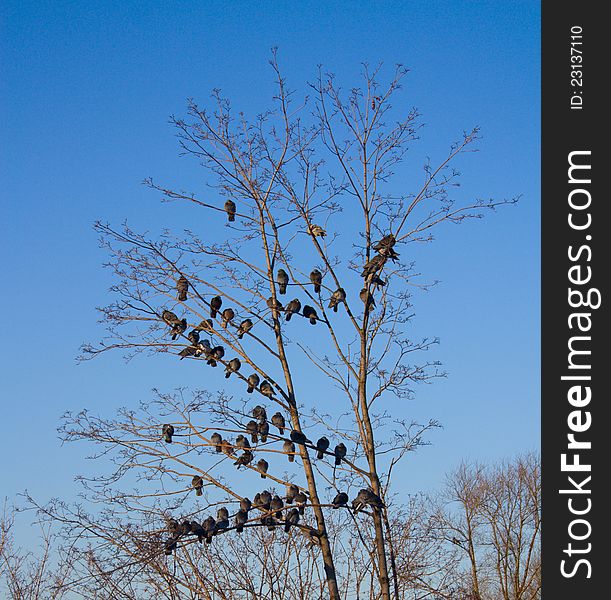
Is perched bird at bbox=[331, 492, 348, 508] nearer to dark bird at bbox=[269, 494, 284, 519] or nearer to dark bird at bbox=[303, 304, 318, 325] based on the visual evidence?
dark bird at bbox=[269, 494, 284, 519]

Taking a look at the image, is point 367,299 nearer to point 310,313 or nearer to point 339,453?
point 310,313

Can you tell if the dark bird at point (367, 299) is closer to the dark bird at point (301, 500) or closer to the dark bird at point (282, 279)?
the dark bird at point (282, 279)

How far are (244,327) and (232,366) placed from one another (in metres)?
0.37

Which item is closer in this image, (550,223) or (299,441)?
(550,223)

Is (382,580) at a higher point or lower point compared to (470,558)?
lower


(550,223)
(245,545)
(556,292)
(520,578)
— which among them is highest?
(520,578)

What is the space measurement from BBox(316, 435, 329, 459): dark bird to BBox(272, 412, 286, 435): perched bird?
→ 0.37m

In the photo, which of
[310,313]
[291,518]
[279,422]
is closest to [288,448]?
[279,422]

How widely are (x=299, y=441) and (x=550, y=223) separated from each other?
109 inches

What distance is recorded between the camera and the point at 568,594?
23.7 feet

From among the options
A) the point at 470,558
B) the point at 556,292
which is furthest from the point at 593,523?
the point at 470,558

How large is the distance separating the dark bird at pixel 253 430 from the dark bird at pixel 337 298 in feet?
4.44

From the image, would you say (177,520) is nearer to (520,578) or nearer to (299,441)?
(299,441)

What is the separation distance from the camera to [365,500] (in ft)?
27.3
